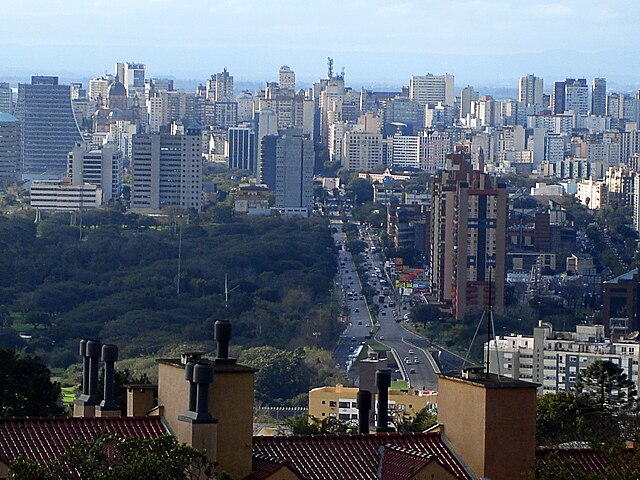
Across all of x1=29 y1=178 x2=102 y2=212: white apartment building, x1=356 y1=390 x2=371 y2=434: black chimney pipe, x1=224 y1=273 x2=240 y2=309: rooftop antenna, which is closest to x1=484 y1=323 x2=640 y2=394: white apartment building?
x1=224 y1=273 x2=240 y2=309: rooftop antenna

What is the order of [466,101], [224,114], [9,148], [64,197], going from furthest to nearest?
[466,101] → [224,114] → [9,148] → [64,197]

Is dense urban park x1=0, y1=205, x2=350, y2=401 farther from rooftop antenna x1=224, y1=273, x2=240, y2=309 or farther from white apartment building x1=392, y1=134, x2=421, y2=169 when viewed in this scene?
white apartment building x1=392, y1=134, x2=421, y2=169

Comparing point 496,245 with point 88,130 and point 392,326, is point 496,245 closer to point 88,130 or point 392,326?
point 392,326

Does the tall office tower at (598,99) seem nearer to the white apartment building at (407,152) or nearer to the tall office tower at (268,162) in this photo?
the white apartment building at (407,152)

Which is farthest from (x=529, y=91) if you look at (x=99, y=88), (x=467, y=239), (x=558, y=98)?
(x=467, y=239)

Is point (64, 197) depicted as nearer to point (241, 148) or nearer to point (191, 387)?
point (241, 148)

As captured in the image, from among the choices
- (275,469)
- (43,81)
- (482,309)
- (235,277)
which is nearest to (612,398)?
(275,469)

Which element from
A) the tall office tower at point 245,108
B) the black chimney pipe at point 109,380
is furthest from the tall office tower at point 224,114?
the black chimney pipe at point 109,380
